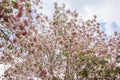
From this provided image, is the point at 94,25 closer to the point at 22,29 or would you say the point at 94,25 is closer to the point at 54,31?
the point at 54,31

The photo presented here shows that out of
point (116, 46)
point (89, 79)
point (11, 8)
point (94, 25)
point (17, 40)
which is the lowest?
point (17, 40)

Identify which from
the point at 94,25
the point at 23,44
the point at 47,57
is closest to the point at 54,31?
the point at 47,57

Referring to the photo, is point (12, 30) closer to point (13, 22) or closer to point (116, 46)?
point (13, 22)

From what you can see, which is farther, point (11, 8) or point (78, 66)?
point (78, 66)

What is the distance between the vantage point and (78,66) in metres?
14.3

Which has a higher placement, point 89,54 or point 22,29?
point 89,54

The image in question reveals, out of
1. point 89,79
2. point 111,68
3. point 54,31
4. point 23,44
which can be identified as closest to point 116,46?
point 111,68

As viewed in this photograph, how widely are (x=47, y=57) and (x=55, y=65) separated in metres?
0.79

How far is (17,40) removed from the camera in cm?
633

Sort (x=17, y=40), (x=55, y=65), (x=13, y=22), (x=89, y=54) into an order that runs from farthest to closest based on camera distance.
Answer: (x=55, y=65) < (x=89, y=54) < (x=17, y=40) < (x=13, y=22)

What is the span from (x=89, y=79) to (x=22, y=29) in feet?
31.4

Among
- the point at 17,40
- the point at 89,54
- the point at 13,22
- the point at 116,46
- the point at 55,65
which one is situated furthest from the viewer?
the point at 116,46

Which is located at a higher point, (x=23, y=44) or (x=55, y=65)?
(x=55, y=65)

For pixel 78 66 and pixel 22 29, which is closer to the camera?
pixel 22 29
